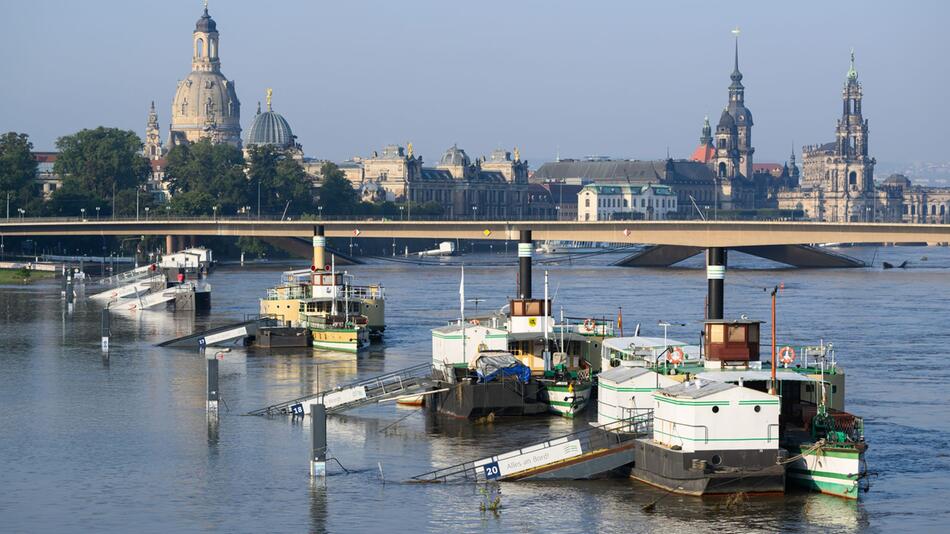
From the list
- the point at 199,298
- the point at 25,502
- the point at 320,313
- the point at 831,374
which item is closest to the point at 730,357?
the point at 831,374

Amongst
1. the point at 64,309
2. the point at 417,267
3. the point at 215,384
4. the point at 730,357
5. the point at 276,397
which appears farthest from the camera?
the point at 417,267

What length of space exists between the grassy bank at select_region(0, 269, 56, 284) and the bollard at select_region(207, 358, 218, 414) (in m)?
79.1

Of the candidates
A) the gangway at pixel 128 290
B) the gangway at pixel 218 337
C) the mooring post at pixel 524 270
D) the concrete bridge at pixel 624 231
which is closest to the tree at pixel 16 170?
the concrete bridge at pixel 624 231

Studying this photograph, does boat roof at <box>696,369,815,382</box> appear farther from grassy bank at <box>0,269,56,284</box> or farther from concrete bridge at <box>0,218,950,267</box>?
grassy bank at <box>0,269,56,284</box>

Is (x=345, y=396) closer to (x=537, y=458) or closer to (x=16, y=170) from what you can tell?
(x=537, y=458)

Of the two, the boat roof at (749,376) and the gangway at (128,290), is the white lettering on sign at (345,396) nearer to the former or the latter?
the boat roof at (749,376)

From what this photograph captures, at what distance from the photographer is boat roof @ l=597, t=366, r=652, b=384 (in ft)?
155

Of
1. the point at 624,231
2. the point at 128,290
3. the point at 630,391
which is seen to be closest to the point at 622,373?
the point at 630,391

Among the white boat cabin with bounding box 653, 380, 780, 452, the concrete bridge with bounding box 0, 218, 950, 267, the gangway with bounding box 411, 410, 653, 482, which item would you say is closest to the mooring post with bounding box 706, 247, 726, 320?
the gangway with bounding box 411, 410, 653, 482

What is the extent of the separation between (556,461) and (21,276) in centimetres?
9957

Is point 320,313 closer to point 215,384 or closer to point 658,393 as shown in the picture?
point 215,384

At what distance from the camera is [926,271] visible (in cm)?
15600

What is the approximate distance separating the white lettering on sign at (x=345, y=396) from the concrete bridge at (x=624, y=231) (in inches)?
3035

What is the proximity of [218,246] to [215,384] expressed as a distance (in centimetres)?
13011
